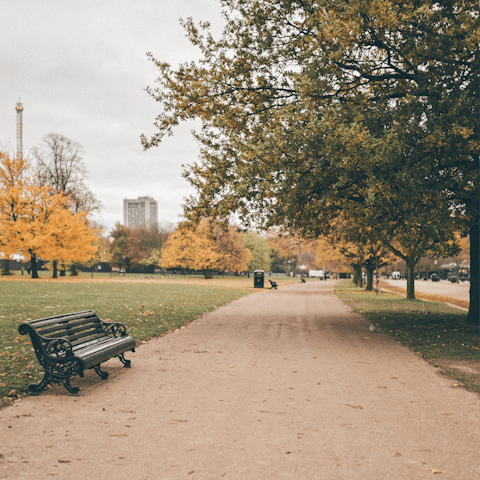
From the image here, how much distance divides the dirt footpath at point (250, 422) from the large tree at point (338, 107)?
4354 millimetres

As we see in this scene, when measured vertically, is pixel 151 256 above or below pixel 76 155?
below

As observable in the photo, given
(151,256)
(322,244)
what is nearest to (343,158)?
(322,244)

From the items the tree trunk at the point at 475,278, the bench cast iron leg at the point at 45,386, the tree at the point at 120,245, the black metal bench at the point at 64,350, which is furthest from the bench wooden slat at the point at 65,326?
the tree at the point at 120,245

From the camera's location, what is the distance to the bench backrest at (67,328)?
5.81 m

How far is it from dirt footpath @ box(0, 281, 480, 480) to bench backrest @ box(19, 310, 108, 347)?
61 cm

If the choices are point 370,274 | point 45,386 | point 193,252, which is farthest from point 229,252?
point 45,386

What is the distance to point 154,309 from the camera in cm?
1639

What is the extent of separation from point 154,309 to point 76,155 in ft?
136

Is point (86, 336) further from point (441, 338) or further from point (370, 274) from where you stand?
point (370, 274)

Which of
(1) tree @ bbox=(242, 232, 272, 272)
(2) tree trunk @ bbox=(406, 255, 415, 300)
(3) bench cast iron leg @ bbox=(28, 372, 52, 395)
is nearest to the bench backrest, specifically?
(3) bench cast iron leg @ bbox=(28, 372, 52, 395)

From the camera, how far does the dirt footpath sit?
3742mm

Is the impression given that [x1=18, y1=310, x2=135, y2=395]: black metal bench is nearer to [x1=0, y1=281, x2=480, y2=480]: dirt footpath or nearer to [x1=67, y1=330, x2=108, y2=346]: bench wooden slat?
[x1=67, y1=330, x2=108, y2=346]: bench wooden slat

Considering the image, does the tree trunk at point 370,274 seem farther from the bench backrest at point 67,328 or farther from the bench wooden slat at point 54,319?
the bench wooden slat at point 54,319

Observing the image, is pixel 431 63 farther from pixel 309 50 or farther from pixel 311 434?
pixel 311 434
